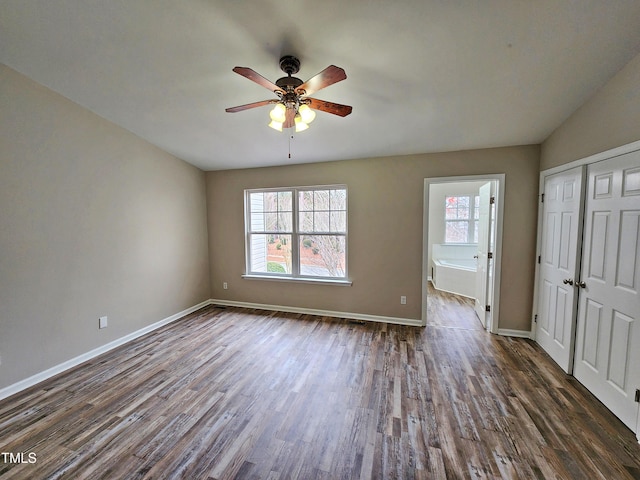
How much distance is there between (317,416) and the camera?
1.97 m

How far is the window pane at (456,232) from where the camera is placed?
6156mm

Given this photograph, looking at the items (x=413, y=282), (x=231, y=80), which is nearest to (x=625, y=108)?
(x=413, y=282)

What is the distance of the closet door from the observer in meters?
1.87

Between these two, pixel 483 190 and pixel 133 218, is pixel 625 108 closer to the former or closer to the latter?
pixel 483 190

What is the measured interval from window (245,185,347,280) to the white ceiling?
4.33 feet

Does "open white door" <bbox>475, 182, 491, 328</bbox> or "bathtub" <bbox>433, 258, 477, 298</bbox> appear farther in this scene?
"bathtub" <bbox>433, 258, 477, 298</bbox>

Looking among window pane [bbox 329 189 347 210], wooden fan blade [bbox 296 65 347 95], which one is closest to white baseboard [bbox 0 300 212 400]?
window pane [bbox 329 189 347 210]

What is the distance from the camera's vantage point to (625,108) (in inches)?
75.1

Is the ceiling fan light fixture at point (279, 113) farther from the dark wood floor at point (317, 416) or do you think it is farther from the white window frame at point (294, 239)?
the dark wood floor at point (317, 416)

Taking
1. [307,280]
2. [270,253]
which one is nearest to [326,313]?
[307,280]

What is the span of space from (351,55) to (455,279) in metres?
4.67

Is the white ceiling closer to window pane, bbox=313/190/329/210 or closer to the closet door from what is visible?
the closet door

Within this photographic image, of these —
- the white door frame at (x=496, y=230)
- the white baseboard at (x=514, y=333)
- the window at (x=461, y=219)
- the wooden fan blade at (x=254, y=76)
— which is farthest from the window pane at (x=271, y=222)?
the window at (x=461, y=219)

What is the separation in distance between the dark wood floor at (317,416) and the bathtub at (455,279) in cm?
190
